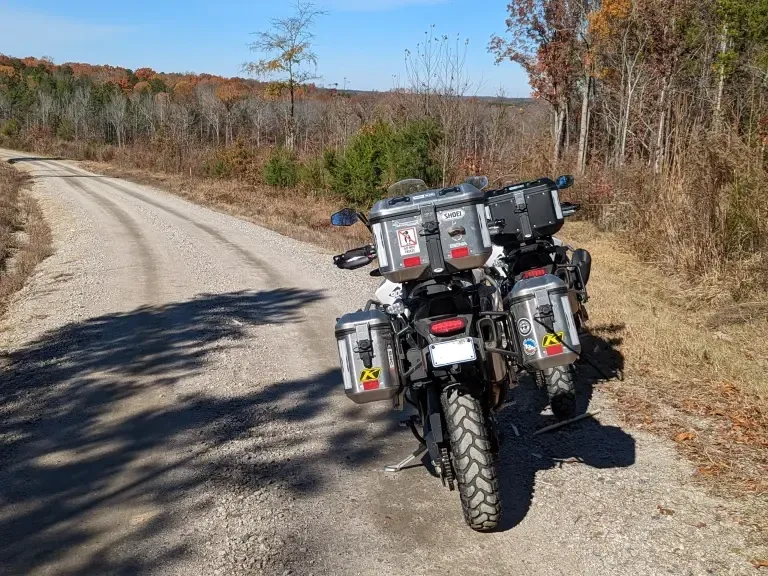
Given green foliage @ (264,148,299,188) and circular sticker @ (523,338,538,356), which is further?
green foliage @ (264,148,299,188)

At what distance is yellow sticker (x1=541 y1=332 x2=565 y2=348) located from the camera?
151 inches

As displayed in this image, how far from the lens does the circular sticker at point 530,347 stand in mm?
3859

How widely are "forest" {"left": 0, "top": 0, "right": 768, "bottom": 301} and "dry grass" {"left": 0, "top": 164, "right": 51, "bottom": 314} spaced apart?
279 inches

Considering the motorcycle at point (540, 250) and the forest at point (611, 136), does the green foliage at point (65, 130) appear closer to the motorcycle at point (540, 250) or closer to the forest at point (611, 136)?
→ the forest at point (611, 136)

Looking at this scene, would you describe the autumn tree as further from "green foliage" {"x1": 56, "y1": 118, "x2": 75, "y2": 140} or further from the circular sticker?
"green foliage" {"x1": 56, "y1": 118, "x2": 75, "y2": 140}

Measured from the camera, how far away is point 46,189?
26.4 metres

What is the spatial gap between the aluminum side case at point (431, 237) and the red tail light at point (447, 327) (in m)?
0.28

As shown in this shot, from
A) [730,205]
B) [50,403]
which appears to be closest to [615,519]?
[50,403]

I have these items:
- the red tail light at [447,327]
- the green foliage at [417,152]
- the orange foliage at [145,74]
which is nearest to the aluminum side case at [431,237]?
the red tail light at [447,327]

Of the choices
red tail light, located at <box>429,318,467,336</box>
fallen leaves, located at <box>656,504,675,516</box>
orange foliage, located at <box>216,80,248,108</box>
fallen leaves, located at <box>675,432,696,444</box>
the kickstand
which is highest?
orange foliage, located at <box>216,80,248,108</box>

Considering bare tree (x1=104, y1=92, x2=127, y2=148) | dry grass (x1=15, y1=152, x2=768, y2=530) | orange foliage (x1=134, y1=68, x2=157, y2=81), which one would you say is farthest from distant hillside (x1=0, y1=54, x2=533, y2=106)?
dry grass (x1=15, y1=152, x2=768, y2=530)

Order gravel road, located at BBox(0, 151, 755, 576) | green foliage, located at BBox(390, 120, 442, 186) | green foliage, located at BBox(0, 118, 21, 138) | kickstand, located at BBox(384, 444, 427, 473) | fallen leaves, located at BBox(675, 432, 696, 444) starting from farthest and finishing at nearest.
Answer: green foliage, located at BBox(0, 118, 21, 138) → green foliage, located at BBox(390, 120, 442, 186) → fallen leaves, located at BBox(675, 432, 696, 444) → kickstand, located at BBox(384, 444, 427, 473) → gravel road, located at BBox(0, 151, 755, 576)

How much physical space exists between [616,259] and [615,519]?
875cm

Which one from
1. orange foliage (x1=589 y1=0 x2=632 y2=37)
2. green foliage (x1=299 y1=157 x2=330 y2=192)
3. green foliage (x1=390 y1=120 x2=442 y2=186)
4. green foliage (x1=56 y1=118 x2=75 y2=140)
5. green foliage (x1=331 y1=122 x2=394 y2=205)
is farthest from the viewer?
green foliage (x1=56 y1=118 x2=75 y2=140)
